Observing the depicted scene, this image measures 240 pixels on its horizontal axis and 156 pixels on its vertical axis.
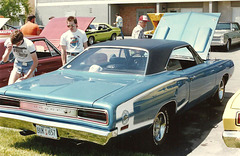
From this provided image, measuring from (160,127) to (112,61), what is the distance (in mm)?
1267

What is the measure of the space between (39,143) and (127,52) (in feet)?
6.04

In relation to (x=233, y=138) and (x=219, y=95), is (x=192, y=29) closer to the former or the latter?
(x=219, y=95)

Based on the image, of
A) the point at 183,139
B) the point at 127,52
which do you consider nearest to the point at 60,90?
the point at 127,52

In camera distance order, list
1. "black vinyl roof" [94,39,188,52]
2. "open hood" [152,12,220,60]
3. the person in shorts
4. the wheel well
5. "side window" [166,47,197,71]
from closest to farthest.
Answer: the wheel well → "black vinyl roof" [94,39,188,52] → "side window" [166,47,197,71] → the person in shorts → "open hood" [152,12,220,60]

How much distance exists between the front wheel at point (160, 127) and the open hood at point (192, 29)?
3.48 meters

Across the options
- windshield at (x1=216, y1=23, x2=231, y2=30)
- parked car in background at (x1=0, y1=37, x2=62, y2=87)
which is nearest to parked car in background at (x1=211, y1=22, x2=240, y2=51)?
windshield at (x1=216, y1=23, x2=231, y2=30)

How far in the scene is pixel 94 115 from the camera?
4.13 m

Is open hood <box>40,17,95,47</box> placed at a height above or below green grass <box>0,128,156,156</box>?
above

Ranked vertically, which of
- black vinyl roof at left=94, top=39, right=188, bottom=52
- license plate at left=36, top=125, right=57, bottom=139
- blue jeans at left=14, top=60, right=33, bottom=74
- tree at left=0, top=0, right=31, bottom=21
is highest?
tree at left=0, top=0, right=31, bottom=21

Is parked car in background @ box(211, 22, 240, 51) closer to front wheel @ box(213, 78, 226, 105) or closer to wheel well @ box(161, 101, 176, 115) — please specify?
front wheel @ box(213, 78, 226, 105)

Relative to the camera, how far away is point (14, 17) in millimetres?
34344

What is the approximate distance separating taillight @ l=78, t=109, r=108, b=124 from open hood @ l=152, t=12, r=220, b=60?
468 cm

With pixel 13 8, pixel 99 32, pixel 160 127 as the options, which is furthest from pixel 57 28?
pixel 13 8

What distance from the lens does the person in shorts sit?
20.5 feet
